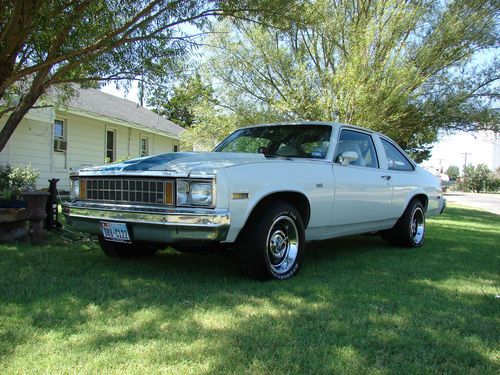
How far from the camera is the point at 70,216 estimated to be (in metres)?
4.70

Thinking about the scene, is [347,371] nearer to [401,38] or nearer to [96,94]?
[401,38]

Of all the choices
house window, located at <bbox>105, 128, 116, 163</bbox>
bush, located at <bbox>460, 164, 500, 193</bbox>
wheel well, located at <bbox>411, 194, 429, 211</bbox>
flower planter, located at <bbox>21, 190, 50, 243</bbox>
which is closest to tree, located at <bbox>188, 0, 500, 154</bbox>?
wheel well, located at <bbox>411, 194, 429, 211</bbox>

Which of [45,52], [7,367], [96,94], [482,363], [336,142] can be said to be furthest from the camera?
[96,94]

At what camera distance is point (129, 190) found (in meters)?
4.25

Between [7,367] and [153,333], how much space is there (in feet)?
2.73

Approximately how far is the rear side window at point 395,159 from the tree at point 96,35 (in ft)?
7.79

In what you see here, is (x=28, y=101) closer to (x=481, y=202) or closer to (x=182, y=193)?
(x=182, y=193)

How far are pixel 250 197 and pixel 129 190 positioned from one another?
1092mm

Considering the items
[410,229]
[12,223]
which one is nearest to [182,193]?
[12,223]

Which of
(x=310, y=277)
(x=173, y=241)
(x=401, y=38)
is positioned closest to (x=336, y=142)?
(x=310, y=277)

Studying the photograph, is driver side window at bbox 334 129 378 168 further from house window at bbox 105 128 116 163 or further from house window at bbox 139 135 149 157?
house window at bbox 139 135 149 157

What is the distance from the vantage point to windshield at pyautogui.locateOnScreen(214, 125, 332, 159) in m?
5.38

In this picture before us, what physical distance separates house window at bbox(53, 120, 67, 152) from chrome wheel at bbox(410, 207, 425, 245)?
1175 centimetres

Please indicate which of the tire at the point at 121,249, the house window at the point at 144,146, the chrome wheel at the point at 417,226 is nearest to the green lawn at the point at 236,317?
the tire at the point at 121,249
